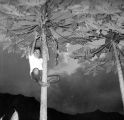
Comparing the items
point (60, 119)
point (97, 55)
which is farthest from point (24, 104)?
point (97, 55)

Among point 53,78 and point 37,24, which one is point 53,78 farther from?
point 37,24

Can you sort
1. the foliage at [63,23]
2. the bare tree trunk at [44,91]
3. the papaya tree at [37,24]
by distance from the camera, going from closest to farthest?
the bare tree trunk at [44,91]
the papaya tree at [37,24]
the foliage at [63,23]

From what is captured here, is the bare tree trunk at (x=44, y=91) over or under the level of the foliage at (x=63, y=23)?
under

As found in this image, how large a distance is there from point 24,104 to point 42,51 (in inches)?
7637

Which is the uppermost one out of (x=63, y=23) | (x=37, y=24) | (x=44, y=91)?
(x=63, y=23)

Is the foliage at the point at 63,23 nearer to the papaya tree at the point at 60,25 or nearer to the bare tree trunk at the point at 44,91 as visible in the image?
the papaya tree at the point at 60,25

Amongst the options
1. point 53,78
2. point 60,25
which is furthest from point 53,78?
point 60,25

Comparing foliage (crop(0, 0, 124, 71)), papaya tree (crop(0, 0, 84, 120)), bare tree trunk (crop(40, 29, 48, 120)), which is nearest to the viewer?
bare tree trunk (crop(40, 29, 48, 120))

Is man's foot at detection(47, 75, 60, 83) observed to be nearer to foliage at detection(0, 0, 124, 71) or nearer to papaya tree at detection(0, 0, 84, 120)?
papaya tree at detection(0, 0, 84, 120)

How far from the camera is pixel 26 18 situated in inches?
440

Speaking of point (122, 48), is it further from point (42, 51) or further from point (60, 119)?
point (60, 119)

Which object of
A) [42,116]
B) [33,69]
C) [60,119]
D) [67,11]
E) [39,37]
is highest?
[67,11]

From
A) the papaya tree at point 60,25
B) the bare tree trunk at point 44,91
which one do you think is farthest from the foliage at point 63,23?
the bare tree trunk at point 44,91

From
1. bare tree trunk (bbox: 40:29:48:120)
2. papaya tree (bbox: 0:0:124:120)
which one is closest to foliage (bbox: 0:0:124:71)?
papaya tree (bbox: 0:0:124:120)
